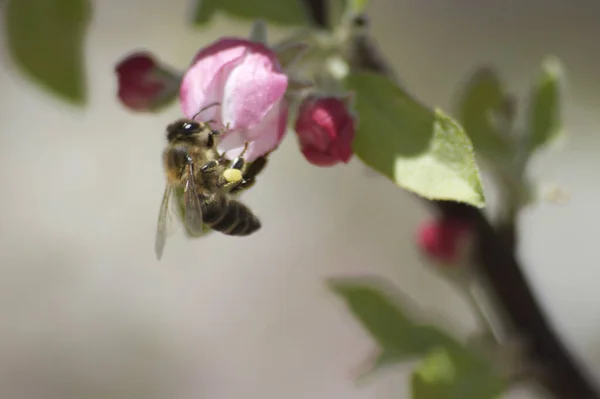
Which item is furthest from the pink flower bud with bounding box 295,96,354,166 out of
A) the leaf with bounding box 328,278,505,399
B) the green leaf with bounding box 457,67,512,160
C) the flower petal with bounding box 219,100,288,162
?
the green leaf with bounding box 457,67,512,160

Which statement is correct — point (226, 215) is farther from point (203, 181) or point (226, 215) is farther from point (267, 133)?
point (267, 133)

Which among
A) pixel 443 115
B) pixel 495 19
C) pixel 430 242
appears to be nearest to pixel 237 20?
pixel 443 115

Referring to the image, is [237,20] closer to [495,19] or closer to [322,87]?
[322,87]

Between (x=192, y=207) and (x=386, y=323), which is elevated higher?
(x=192, y=207)

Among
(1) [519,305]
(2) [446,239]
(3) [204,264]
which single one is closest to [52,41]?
(2) [446,239]

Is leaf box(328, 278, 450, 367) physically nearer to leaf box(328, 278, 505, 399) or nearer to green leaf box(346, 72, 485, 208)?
leaf box(328, 278, 505, 399)

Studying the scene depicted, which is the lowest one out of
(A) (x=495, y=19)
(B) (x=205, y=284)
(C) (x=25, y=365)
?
(C) (x=25, y=365)
